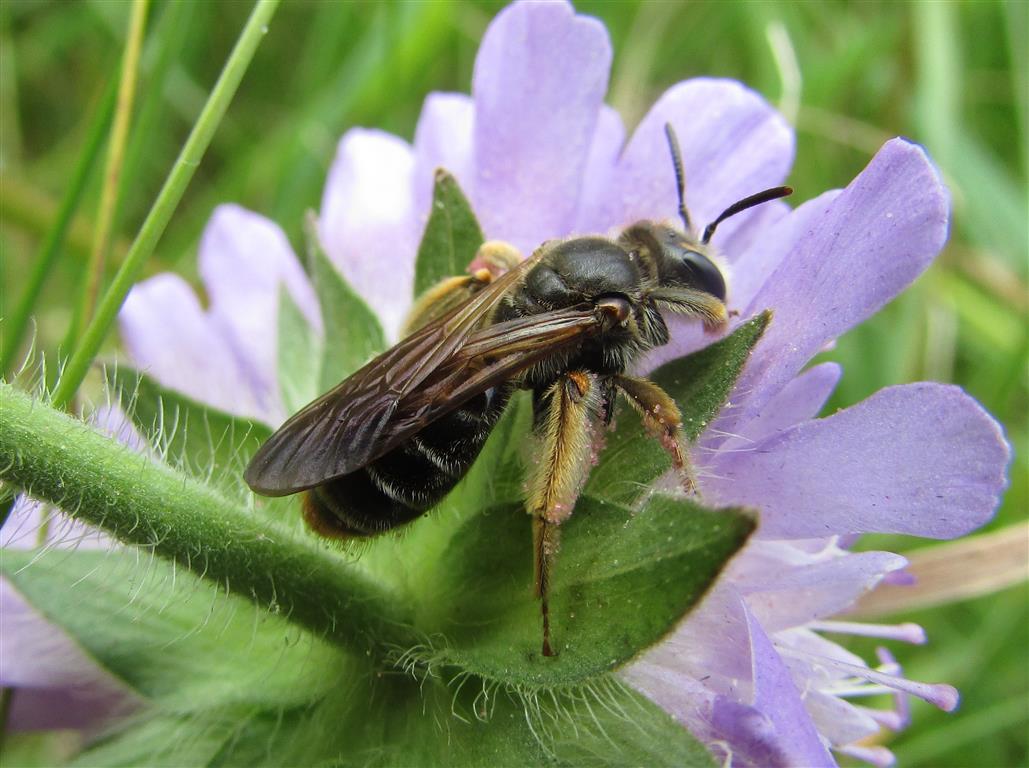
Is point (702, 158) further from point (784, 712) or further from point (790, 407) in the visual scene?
point (784, 712)

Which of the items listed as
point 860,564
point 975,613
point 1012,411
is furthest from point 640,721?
point 1012,411

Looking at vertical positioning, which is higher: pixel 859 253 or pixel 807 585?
pixel 859 253

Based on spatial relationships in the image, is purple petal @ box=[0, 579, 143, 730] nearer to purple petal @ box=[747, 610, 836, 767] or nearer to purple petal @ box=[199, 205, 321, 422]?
purple petal @ box=[199, 205, 321, 422]

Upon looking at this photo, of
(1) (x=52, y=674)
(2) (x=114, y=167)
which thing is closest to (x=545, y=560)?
(1) (x=52, y=674)

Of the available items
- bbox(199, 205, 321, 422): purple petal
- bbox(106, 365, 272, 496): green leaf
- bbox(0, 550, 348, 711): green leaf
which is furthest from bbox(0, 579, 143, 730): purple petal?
bbox(199, 205, 321, 422): purple petal

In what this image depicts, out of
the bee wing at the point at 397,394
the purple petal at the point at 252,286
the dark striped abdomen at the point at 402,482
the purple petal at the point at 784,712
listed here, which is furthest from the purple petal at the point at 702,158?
the purple petal at the point at 784,712

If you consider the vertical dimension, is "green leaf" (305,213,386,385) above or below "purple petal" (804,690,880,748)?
above

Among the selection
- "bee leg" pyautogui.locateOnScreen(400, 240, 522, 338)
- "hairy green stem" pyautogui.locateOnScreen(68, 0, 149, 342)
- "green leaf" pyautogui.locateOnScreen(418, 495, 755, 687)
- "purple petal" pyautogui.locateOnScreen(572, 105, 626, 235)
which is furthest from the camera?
"hairy green stem" pyautogui.locateOnScreen(68, 0, 149, 342)
